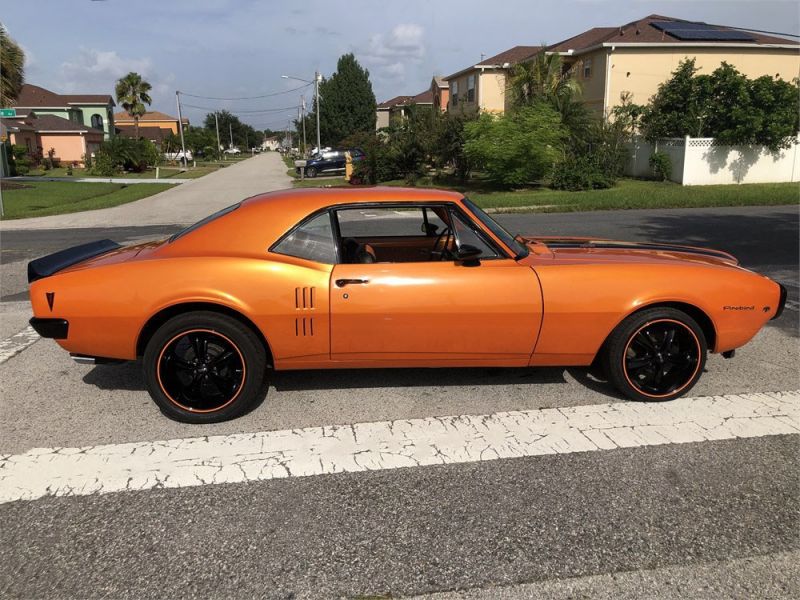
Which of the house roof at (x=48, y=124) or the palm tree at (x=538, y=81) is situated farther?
the house roof at (x=48, y=124)

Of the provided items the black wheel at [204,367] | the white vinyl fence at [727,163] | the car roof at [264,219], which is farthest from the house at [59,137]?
the black wheel at [204,367]

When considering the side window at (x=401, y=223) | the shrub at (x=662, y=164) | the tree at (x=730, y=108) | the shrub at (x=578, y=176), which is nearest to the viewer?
the side window at (x=401, y=223)

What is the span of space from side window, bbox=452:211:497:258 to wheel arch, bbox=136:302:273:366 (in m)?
1.38

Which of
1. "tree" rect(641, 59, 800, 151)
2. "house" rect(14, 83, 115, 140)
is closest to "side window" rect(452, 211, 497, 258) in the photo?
"tree" rect(641, 59, 800, 151)

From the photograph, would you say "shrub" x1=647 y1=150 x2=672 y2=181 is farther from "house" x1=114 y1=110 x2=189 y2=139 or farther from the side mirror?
"house" x1=114 y1=110 x2=189 y2=139

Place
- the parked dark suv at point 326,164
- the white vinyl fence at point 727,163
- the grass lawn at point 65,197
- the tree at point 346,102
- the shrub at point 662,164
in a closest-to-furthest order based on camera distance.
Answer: the grass lawn at point 65,197
the white vinyl fence at point 727,163
the shrub at point 662,164
the parked dark suv at point 326,164
the tree at point 346,102

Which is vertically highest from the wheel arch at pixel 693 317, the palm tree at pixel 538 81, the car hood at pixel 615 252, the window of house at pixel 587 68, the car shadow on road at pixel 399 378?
the window of house at pixel 587 68

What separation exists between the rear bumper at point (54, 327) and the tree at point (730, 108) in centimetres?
2251

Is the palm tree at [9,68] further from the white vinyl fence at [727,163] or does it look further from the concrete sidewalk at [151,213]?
the white vinyl fence at [727,163]

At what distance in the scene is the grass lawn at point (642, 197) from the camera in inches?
639

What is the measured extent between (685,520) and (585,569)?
2.05ft

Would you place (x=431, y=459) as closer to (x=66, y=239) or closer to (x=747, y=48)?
(x=66, y=239)

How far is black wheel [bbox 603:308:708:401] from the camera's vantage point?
381 centimetres

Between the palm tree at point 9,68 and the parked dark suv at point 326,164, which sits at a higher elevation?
the palm tree at point 9,68
